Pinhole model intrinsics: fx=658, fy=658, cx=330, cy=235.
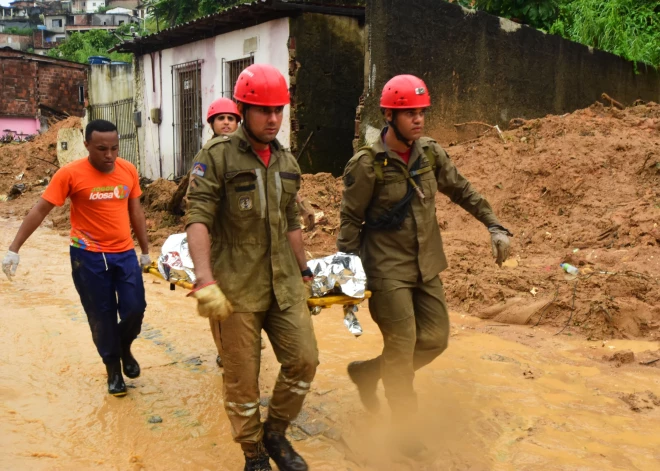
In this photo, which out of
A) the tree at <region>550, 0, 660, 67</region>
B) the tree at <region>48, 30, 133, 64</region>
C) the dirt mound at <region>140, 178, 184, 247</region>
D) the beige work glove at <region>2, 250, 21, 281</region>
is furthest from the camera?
the tree at <region>48, 30, 133, 64</region>

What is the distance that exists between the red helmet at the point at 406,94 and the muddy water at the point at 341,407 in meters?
1.83

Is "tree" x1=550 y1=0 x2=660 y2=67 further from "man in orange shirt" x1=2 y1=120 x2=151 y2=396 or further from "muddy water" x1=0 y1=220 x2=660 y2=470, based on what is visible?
"man in orange shirt" x1=2 y1=120 x2=151 y2=396

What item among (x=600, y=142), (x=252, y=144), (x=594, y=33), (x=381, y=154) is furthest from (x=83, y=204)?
(x=594, y=33)

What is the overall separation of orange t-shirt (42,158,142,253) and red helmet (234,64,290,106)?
171cm

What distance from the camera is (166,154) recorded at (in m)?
15.4

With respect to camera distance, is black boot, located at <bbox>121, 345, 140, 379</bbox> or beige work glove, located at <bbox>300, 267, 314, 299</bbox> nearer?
beige work glove, located at <bbox>300, 267, 314, 299</bbox>

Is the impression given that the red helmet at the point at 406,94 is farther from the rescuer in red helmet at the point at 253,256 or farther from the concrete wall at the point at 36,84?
the concrete wall at the point at 36,84

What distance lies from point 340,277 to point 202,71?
11.1 meters

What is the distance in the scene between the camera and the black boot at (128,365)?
4.61 m

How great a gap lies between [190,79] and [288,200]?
1173cm

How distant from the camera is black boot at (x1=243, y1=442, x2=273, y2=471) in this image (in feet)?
10.3

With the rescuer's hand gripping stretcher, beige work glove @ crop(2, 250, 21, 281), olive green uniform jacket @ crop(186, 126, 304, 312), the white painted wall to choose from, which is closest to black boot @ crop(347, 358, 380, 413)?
the rescuer's hand gripping stretcher

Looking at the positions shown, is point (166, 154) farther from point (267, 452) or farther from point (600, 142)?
point (267, 452)

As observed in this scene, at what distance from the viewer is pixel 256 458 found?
3.14 metres
